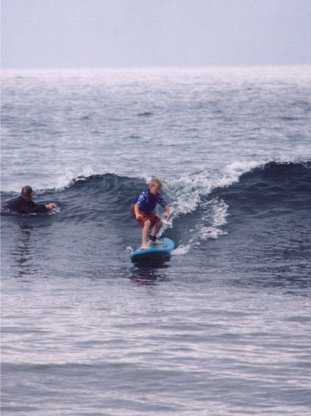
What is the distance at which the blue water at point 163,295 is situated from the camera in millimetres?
8070

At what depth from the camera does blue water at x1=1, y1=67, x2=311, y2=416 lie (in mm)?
8070

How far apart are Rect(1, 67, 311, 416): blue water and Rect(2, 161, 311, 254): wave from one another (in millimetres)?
64

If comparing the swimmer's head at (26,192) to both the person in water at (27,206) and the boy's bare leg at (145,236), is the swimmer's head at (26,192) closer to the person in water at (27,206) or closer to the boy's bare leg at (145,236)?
the person in water at (27,206)

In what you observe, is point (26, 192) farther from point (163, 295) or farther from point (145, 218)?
point (163, 295)

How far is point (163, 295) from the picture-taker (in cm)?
1258

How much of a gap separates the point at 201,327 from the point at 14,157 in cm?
2607

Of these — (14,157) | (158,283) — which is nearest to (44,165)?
(14,157)

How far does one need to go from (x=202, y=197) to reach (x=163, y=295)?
9637 mm

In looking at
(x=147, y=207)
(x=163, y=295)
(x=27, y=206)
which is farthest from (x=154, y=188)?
(x=27, y=206)

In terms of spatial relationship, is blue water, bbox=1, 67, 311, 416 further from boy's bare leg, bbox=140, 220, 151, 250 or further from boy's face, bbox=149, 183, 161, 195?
boy's face, bbox=149, 183, 161, 195

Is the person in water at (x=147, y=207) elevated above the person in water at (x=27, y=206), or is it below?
above

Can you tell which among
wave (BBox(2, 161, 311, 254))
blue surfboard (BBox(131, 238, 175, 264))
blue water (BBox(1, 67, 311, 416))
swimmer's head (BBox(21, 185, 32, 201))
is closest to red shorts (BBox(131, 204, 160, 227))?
blue surfboard (BBox(131, 238, 175, 264))

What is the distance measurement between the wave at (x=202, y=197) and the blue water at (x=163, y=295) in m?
0.06

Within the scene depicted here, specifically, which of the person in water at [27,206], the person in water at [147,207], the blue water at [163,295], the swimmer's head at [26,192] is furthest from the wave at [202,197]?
the person in water at [147,207]
